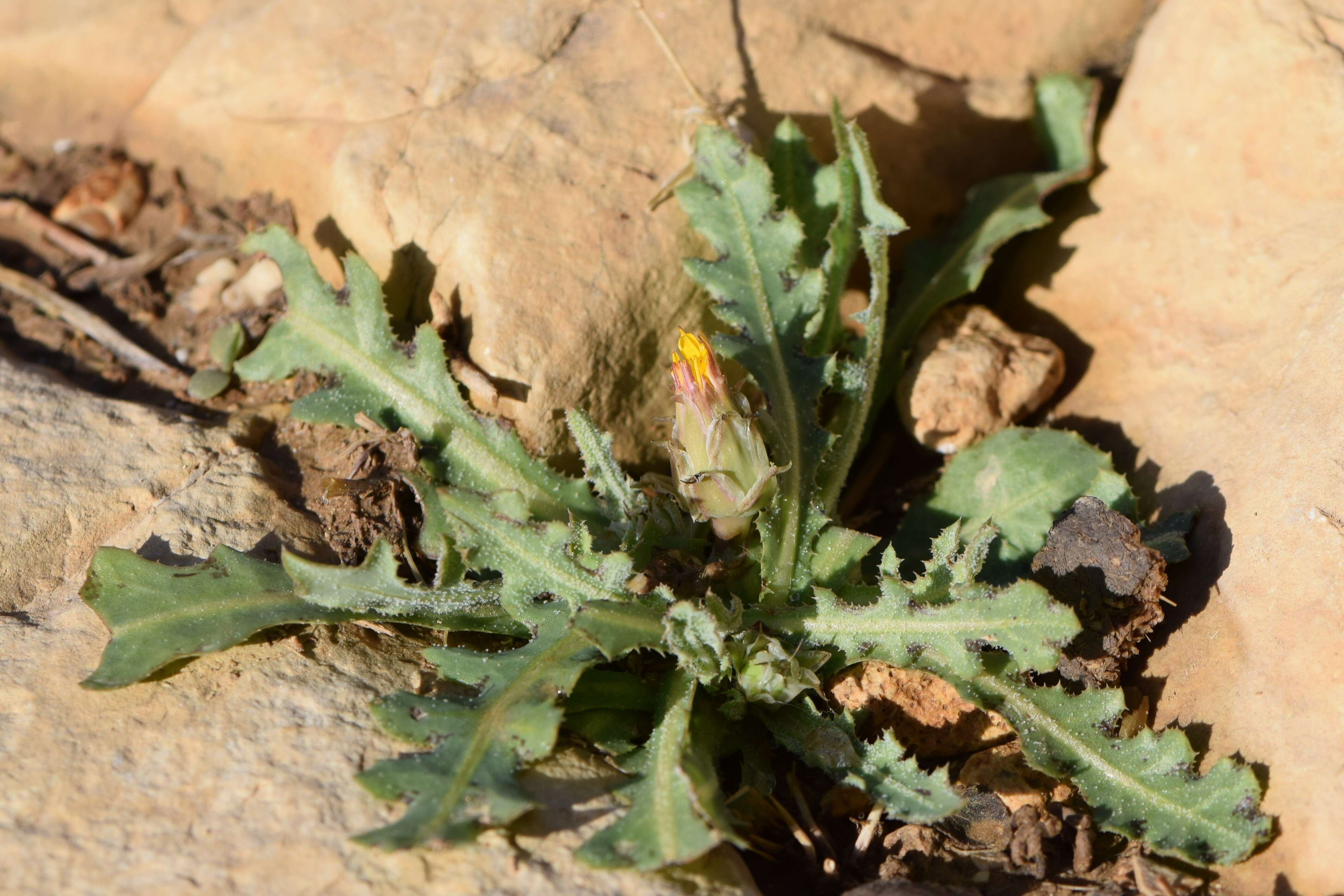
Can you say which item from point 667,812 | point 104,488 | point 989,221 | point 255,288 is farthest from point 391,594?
point 989,221

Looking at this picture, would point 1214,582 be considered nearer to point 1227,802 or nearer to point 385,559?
point 1227,802

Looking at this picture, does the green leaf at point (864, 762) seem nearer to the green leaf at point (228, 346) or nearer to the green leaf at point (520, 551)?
the green leaf at point (520, 551)

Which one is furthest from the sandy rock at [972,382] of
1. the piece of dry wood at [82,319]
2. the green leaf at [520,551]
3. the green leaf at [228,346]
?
the piece of dry wood at [82,319]

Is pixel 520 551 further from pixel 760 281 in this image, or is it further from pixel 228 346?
pixel 228 346

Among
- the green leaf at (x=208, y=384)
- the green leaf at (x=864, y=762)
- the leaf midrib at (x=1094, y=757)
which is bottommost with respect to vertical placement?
the green leaf at (x=208, y=384)

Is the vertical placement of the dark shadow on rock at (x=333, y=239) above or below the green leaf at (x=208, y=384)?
above

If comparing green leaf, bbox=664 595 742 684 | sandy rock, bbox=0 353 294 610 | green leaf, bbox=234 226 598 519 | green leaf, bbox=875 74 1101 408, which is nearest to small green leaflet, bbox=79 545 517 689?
sandy rock, bbox=0 353 294 610

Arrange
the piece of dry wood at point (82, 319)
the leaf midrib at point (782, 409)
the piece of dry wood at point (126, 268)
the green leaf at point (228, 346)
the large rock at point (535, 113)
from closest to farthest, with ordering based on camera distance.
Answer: the leaf midrib at point (782, 409), the large rock at point (535, 113), the green leaf at point (228, 346), the piece of dry wood at point (82, 319), the piece of dry wood at point (126, 268)
